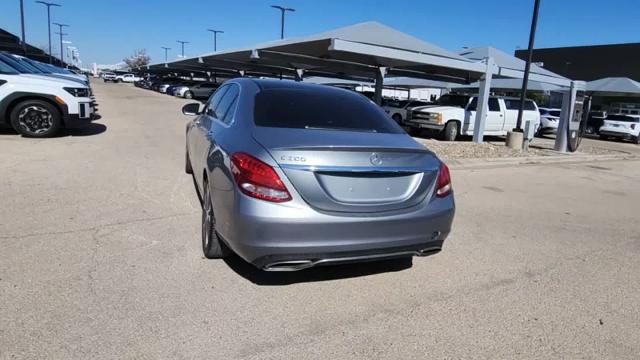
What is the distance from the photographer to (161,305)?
320 cm

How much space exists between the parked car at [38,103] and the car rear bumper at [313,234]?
26.9ft

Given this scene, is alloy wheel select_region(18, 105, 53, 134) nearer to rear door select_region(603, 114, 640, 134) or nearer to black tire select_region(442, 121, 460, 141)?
black tire select_region(442, 121, 460, 141)

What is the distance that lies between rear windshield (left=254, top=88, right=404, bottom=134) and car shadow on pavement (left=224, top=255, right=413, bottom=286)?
1188 millimetres

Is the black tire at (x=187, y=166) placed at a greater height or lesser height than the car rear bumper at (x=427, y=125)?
lesser

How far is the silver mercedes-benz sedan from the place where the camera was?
305cm

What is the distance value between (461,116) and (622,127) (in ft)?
42.7

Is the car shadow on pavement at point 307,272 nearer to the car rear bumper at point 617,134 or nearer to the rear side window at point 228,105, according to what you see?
the rear side window at point 228,105

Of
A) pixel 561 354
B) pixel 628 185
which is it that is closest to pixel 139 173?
pixel 561 354

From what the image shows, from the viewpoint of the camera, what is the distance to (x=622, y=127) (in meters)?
24.3

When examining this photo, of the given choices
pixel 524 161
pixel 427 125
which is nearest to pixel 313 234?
pixel 524 161

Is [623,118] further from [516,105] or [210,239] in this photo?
[210,239]

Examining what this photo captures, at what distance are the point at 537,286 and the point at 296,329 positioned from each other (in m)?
2.18

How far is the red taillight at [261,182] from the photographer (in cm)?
304

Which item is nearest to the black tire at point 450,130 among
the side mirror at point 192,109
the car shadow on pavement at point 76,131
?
the car shadow on pavement at point 76,131
